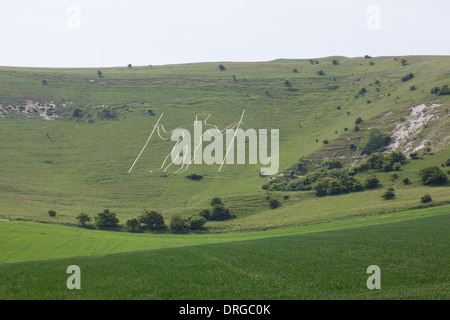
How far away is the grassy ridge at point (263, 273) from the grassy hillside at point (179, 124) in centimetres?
3339

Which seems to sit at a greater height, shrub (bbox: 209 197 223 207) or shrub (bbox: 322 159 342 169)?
shrub (bbox: 322 159 342 169)

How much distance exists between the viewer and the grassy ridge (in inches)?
733

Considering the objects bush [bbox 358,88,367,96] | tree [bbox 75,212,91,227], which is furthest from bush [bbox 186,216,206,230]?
bush [bbox 358,88,367,96]

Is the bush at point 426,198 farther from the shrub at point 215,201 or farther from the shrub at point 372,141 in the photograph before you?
the shrub at point 372,141

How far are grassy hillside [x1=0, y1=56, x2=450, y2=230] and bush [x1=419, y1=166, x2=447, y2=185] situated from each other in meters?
2.52

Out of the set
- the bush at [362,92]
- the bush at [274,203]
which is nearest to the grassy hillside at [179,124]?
the bush at [274,203]

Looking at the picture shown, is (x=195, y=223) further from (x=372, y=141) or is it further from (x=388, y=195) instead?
(x=372, y=141)

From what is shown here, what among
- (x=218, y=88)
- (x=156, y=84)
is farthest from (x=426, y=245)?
(x=156, y=84)

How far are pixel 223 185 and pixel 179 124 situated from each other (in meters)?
38.9

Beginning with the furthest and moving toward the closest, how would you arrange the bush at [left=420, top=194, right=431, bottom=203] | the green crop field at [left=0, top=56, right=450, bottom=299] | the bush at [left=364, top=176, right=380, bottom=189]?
the bush at [left=364, top=176, right=380, bottom=189], the bush at [left=420, top=194, right=431, bottom=203], the green crop field at [left=0, top=56, right=450, bottom=299]

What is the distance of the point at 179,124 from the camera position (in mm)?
128875

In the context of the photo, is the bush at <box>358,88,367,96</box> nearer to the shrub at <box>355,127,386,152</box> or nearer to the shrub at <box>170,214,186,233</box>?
the shrub at <box>355,127,386,152</box>

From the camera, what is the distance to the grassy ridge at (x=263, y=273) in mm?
18609

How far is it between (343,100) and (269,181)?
5993 centimetres
